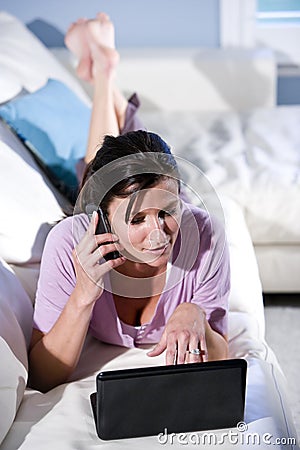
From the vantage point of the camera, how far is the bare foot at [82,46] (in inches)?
98.0

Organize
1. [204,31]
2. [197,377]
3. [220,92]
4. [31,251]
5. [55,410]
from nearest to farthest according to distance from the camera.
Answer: [197,377]
[55,410]
[31,251]
[220,92]
[204,31]

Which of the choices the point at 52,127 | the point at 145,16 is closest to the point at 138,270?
the point at 52,127

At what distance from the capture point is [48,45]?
11.7ft

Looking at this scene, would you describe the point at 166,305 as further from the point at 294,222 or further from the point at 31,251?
the point at 294,222

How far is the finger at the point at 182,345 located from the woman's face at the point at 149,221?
0.44 feet

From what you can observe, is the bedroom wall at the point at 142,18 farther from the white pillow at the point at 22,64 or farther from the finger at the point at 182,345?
the finger at the point at 182,345

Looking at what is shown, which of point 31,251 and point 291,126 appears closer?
point 31,251

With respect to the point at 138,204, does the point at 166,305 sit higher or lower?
lower

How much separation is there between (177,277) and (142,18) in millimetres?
2196

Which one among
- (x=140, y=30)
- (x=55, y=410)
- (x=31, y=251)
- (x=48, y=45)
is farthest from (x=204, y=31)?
(x=55, y=410)

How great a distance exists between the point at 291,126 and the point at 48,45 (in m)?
1.19

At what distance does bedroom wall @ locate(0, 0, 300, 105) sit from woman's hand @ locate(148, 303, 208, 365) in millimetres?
2231

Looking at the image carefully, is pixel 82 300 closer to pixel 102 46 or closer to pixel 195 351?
pixel 195 351

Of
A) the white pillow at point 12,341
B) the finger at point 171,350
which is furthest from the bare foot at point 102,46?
the finger at point 171,350
